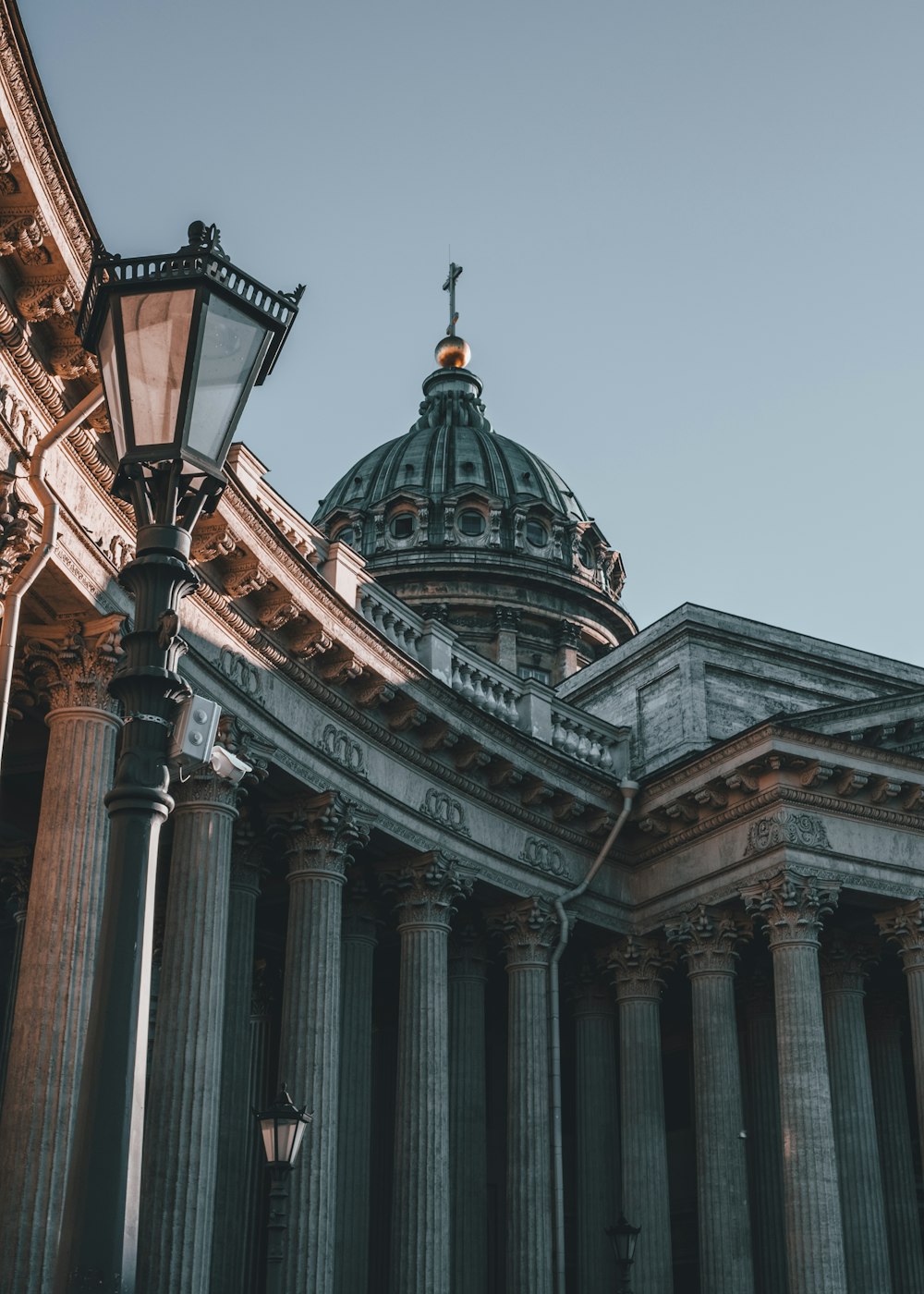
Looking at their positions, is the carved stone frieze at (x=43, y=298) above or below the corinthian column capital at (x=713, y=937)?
above

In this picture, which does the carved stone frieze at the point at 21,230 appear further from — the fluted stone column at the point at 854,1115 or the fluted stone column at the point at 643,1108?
the fluted stone column at the point at 854,1115

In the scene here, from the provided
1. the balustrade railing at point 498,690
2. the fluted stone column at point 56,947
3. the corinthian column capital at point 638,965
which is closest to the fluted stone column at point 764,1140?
the corinthian column capital at point 638,965

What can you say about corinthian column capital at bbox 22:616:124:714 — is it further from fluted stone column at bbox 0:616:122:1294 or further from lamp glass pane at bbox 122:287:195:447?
lamp glass pane at bbox 122:287:195:447

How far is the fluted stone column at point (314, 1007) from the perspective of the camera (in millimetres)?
21875

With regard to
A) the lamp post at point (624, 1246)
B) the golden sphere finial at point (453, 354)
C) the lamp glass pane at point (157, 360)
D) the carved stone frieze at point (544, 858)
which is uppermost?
the golden sphere finial at point (453, 354)

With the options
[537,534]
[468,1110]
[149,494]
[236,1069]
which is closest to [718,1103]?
[468,1110]

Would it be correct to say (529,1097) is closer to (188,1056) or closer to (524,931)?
(524,931)

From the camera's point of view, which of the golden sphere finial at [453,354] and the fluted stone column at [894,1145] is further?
the golden sphere finial at [453,354]

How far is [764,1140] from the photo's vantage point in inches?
1245


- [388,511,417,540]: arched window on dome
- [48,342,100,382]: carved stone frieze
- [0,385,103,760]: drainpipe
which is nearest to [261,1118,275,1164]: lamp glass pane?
[0,385,103,760]: drainpipe

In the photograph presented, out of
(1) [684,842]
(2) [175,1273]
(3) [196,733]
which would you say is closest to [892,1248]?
(1) [684,842]

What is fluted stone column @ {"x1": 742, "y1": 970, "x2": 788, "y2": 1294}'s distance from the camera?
101ft

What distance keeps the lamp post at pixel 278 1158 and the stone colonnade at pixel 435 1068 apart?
1908mm

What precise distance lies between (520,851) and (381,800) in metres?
4.35
